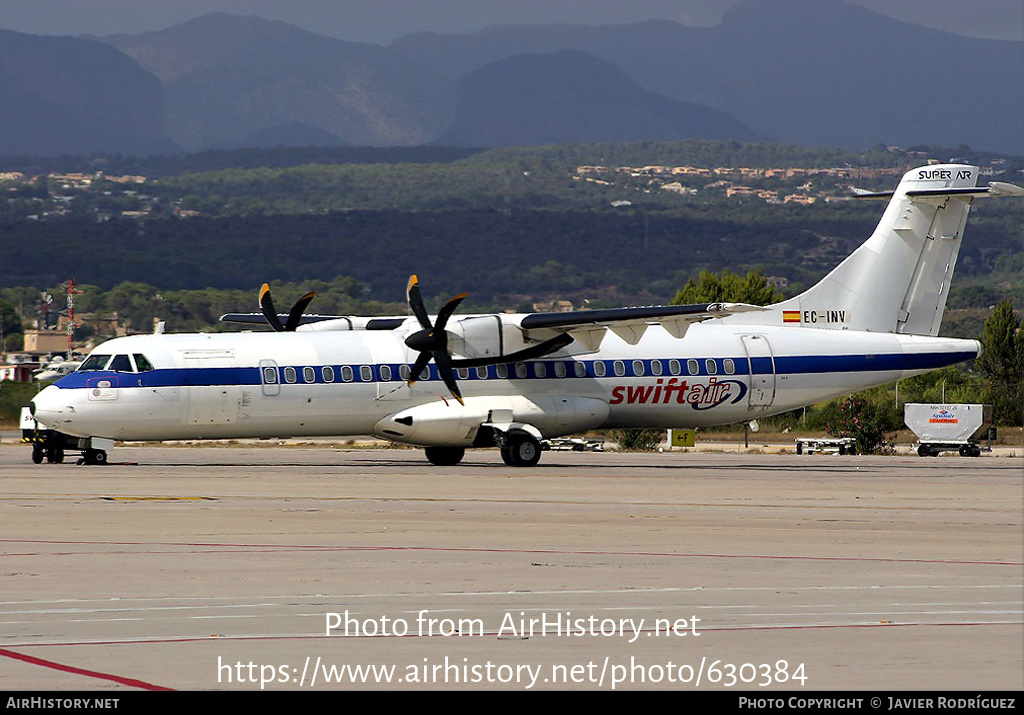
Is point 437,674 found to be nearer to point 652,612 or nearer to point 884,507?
point 652,612

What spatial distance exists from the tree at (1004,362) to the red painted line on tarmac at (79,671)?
2432 inches

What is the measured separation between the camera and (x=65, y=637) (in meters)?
11.2

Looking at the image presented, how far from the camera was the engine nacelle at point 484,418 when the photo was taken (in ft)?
117

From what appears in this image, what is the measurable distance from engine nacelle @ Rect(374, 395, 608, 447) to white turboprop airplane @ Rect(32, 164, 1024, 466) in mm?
40

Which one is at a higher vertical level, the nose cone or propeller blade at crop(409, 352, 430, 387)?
propeller blade at crop(409, 352, 430, 387)

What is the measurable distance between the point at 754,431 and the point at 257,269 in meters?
135

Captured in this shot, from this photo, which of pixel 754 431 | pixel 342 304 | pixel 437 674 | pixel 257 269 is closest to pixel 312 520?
pixel 437 674

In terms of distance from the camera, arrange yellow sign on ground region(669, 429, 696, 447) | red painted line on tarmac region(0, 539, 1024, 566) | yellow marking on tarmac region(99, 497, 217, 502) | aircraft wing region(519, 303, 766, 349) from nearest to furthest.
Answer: red painted line on tarmac region(0, 539, 1024, 566) → yellow marking on tarmac region(99, 497, 217, 502) → aircraft wing region(519, 303, 766, 349) → yellow sign on ground region(669, 429, 696, 447)

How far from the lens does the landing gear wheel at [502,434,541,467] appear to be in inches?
1422

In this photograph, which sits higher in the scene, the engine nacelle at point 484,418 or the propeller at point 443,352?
the propeller at point 443,352

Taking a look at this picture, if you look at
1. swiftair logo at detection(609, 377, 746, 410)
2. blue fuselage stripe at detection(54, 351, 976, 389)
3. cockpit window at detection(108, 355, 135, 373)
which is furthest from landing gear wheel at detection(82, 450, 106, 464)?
swiftair logo at detection(609, 377, 746, 410)

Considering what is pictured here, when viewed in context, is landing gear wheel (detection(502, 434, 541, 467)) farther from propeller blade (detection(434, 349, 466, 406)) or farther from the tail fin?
the tail fin

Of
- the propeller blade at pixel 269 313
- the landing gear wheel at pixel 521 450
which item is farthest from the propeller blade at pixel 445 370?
the propeller blade at pixel 269 313

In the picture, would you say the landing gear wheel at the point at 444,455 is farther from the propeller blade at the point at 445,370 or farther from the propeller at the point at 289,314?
the propeller at the point at 289,314
